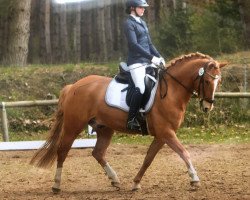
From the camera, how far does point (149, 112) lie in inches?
354

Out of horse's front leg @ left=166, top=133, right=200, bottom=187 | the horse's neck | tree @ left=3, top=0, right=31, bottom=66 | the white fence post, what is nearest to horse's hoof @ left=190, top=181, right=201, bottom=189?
horse's front leg @ left=166, top=133, right=200, bottom=187

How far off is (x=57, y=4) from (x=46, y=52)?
5.83 feet

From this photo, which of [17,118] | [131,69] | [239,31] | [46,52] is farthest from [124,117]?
[46,52]

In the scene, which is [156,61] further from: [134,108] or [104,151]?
[104,151]

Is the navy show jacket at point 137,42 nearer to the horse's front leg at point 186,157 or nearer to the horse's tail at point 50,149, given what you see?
the horse's front leg at point 186,157

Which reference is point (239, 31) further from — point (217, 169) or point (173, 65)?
point (173, 65)

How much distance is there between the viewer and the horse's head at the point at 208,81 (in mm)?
8672

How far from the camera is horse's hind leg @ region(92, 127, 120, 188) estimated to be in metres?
9.40

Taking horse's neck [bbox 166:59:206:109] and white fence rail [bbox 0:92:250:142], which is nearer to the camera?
horse's neck [bbox 166:59:206:109]

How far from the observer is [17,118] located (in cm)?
1652

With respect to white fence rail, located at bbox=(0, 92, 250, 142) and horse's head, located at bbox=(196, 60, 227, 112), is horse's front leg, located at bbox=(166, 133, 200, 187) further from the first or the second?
white fence rail, located at bbox=(0, 92, 250, 142)

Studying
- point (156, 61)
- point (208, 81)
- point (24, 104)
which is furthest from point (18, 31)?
point (208, 81)

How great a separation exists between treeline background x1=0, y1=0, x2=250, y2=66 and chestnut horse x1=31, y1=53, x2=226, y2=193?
915 centimetres

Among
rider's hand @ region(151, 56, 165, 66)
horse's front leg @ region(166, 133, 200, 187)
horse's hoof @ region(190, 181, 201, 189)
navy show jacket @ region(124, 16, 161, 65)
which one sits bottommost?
horse's hoof @ region(190, 181, 201, 189)
